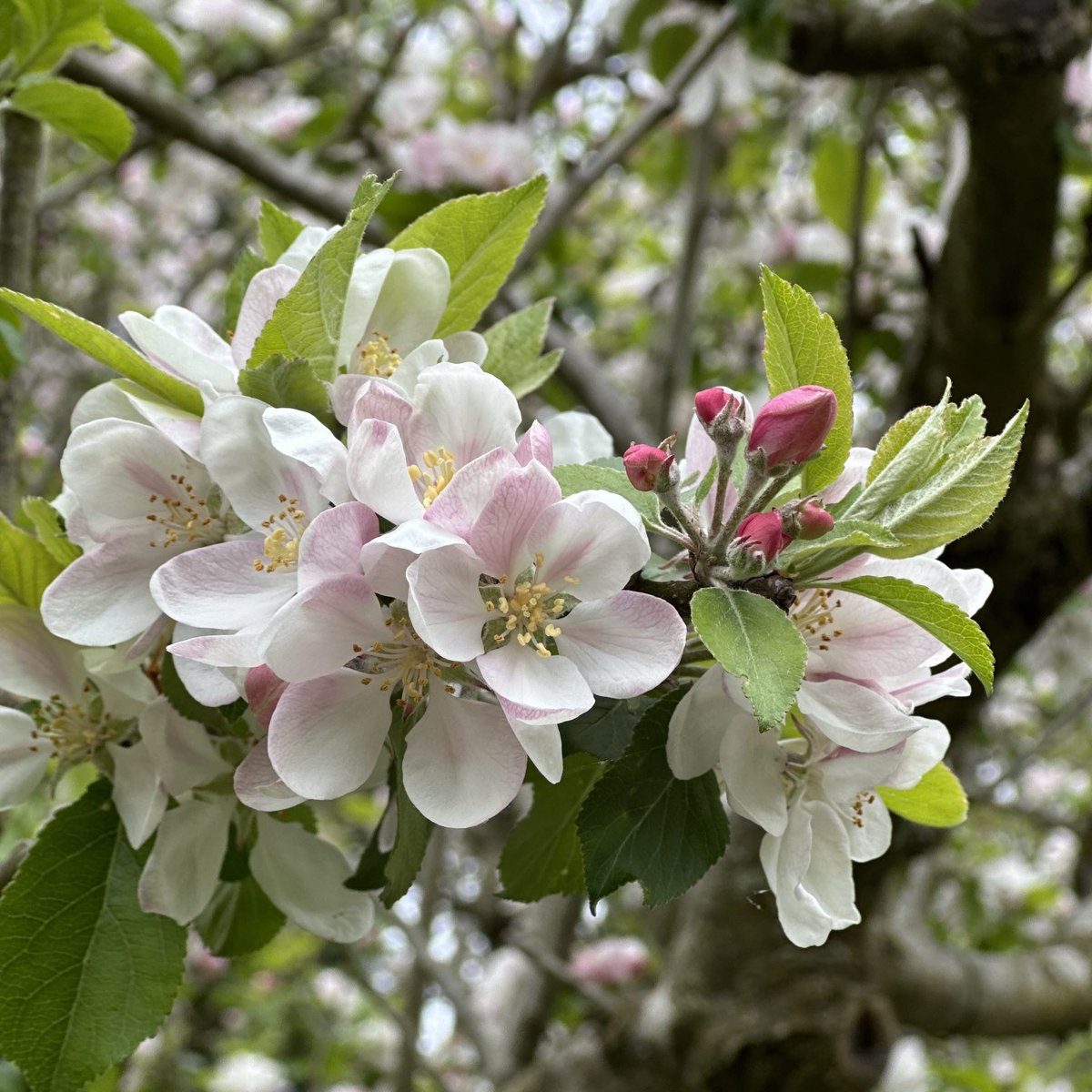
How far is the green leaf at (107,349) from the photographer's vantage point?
706 mm

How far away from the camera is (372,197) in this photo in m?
0.67

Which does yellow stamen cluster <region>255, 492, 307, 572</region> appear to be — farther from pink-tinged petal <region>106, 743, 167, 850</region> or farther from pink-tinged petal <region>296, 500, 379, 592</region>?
pink-tinged petal <region>106, 743, 167, 850</region>

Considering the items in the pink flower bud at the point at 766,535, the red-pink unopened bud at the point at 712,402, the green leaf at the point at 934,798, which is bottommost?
the green leaf at the point at 934,798

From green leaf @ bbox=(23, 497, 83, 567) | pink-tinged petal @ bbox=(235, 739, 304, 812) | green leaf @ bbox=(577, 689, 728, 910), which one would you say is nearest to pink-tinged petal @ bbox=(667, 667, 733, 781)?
green leaf @ bbox=(577, 689, 728, 910)

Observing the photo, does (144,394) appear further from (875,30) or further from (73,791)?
(875,30)

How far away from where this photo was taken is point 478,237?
0.85m

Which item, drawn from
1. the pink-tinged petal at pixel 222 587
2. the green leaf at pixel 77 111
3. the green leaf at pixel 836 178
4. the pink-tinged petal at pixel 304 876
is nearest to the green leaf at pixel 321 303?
the pink-tinged petal at pixel 222 587

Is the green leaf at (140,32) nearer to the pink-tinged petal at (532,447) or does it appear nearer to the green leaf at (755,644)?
the pink-tinged petal at (532,447)

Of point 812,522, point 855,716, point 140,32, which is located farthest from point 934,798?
point 140,32

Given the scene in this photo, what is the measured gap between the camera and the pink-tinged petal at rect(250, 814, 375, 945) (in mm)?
851

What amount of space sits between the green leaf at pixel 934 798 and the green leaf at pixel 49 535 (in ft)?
1.93

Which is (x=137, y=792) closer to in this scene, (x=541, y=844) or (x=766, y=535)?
(x=541, y=844)

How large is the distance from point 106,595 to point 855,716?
0.47 m

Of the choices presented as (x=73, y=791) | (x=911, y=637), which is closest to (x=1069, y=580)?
(x=911, y=637)
